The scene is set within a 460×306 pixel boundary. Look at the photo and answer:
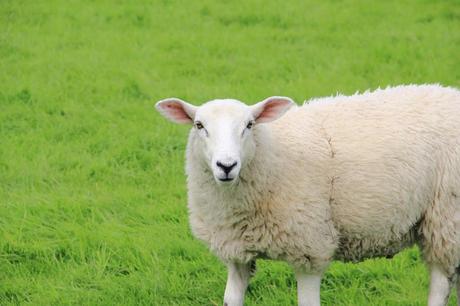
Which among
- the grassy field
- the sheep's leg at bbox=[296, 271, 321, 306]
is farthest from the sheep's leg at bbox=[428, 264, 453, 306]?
the sheep's leg at bbox=[296, 271, 321, 306]

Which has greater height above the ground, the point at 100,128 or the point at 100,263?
the point at 100,128

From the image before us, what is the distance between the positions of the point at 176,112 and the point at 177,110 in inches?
0.5

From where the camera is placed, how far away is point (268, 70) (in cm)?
907

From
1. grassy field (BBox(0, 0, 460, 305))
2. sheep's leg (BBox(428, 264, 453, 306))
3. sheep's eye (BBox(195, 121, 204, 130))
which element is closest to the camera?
sheep's eye (BBox(195, 121, 204, 130))

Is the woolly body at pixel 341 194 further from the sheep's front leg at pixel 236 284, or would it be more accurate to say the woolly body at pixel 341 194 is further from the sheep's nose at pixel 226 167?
the sheep's nose at pixel 226 167

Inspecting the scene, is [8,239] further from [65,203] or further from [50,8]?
[50,8]

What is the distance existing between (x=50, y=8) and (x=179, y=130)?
439 centimetres

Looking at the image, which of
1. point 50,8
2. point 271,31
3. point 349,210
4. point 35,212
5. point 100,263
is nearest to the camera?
point 349,210

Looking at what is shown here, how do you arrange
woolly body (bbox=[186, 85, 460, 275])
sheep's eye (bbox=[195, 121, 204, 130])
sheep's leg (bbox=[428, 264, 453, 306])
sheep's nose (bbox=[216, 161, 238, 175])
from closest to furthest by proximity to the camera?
1. sheep's nose (bbox=[216, 161, 238, 175])
2. sheep's eye (bbox=[195, 121, 204, 130])
3. woolly body (bbox=[186, 85, 460, 275])
4. sheep's leg (bbox=[428, 264, 453, 306])

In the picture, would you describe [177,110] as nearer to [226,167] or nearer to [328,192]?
[226,167]

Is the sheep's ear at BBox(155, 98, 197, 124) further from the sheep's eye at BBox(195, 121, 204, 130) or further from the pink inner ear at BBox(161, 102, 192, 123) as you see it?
the sheep's eye at BBox(195, 121, 204, 130)

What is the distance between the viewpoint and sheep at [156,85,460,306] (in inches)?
162

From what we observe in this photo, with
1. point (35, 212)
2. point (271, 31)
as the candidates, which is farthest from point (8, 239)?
point (271, 31)

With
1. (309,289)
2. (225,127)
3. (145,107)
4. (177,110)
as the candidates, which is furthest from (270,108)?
(145,107)
